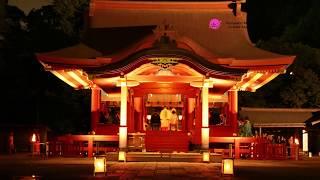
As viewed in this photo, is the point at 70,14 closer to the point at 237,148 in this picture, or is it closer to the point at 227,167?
the point at 237,148

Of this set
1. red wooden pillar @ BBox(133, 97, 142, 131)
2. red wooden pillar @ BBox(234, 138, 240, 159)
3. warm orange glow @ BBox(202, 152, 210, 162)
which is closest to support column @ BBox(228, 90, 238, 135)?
red wooden pillar @ BBox(234, 138, 240, 159)

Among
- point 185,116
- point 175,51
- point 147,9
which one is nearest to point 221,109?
point 185,116

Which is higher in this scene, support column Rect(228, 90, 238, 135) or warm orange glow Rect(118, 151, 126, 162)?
support column Rect(228, 90, 238, 135)

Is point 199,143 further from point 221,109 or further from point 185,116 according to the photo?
point 221,109

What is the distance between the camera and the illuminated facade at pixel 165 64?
77.0ft

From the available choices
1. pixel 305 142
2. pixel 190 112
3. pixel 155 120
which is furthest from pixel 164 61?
pixel 305 142

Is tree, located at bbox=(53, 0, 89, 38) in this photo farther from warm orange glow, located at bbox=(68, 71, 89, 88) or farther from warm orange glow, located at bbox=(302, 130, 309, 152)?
warm orange glow, located at bbox=(302, 130, 309, 152)

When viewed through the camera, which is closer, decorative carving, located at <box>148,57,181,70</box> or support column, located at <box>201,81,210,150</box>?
decorative carving, located at <box>148,57,181,70</box>

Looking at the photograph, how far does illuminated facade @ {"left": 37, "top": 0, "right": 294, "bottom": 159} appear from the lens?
23.5 metres

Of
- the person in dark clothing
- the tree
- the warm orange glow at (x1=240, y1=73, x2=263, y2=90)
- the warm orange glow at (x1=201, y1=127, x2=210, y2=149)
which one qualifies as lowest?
the warm orange glow at (x1=201, y1=127, x2=210, y2=149)

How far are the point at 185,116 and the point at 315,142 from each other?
10387 millimetres

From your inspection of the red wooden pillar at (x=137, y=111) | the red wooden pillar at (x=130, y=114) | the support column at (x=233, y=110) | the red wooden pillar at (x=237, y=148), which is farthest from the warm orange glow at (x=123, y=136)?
the red wooden pillar at (x=137, y=111)

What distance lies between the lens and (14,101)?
3791 cm

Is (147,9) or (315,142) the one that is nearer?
(147,9)
